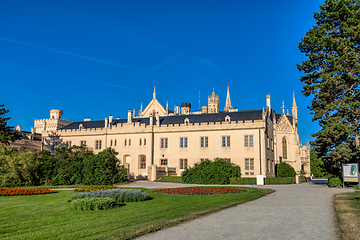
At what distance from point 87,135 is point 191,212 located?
144ft

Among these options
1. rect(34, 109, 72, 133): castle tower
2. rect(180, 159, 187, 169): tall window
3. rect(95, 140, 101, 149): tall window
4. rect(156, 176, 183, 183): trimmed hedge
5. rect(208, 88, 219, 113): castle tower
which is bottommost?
rect(156, 176, 183, 183): trimmed hedge

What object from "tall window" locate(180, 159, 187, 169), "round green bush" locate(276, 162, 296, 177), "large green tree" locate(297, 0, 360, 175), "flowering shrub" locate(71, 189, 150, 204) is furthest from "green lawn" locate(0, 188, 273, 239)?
"round green bush" locate(276, 162, 296, 177)

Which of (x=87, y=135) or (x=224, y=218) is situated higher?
(x=87, y=135)

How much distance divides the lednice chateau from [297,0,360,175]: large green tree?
13.0 meters

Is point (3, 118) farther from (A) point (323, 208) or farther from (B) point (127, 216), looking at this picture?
(A) point (323, 208)

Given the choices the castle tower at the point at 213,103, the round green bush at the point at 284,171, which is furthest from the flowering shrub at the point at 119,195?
the castle tower at the point at 213,103

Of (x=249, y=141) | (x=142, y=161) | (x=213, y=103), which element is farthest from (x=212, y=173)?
(x=213, y=103)

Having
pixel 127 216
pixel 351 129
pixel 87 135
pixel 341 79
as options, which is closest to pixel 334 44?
pixel 341 79

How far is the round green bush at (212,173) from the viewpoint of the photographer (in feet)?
122

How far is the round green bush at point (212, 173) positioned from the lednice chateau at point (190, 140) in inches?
209

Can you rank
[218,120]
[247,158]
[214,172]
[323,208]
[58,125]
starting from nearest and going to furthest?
[323,208] < [214,172] < [247,158] < [218,120] < [58,125]

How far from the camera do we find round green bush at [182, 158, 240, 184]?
37094 mm

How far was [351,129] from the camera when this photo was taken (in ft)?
90.8

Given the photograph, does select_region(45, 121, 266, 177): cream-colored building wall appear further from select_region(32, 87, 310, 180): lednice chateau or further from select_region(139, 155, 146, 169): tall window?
select_region(139, 155, 146, 169): tall window
